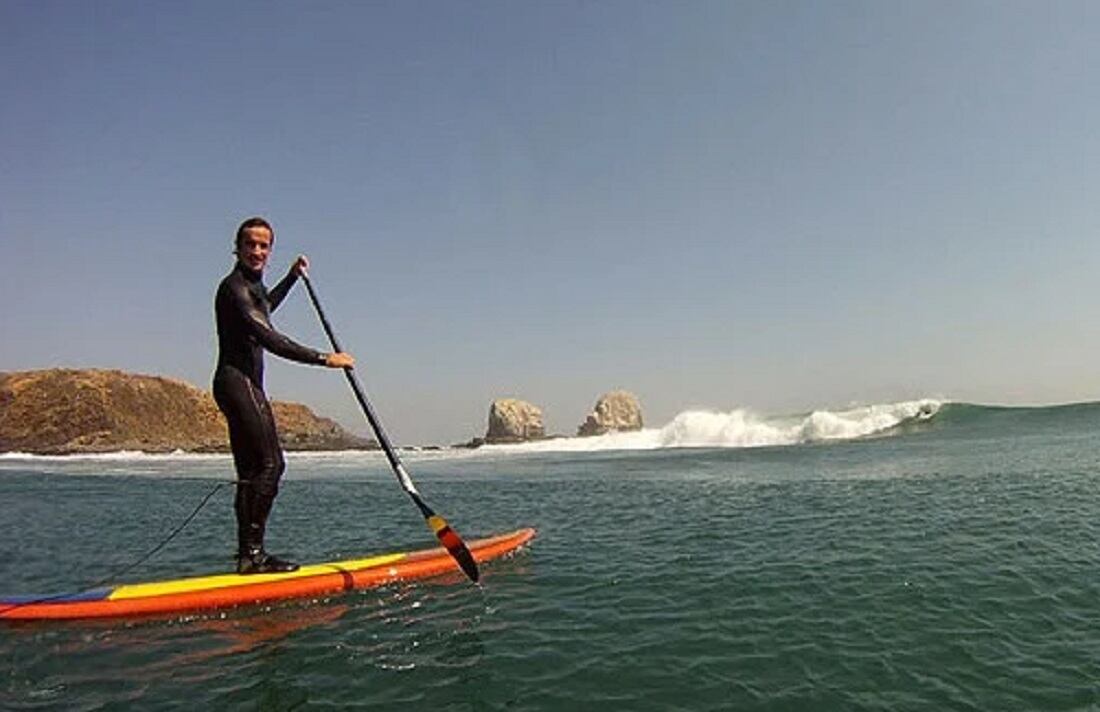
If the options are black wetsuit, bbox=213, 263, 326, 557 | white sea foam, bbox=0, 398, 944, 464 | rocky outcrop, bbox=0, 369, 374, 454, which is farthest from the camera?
rocky outcrop, bbox=0, 369, 374, 454

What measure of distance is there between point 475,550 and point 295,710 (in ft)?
16.6

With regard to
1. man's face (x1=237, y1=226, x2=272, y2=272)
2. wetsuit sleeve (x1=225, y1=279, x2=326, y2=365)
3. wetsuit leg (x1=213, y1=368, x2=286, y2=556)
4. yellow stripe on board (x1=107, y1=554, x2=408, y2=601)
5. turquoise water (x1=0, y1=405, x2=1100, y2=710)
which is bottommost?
turquoise water (x1=0, y1=405, x2=1100, y2=710)

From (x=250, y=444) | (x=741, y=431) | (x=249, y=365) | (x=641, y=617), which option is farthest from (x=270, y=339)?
(x=741, y=431)

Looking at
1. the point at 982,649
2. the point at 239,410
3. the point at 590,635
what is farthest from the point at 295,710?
the point at 982,649

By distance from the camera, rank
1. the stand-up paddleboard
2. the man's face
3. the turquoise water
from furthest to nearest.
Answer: the man's face, the stand-up paddleboard, the turquoise water

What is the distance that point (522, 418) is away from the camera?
81.7 m

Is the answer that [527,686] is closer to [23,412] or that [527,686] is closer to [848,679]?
[848,679]

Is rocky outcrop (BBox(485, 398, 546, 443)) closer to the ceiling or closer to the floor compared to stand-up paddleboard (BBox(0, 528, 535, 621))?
closer to the ceiling

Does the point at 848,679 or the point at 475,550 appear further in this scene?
the point at 475,550

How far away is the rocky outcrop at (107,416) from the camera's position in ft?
225

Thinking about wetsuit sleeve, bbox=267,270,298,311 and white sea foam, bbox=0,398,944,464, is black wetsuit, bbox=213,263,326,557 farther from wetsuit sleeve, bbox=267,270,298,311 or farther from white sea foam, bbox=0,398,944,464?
white sea foam, bbox=0,398,944,464

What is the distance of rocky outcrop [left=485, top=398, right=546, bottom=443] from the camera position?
3152 inches

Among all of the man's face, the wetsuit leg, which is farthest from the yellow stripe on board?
the man's face

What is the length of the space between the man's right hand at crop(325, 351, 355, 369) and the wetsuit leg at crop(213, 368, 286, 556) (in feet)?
3.74
